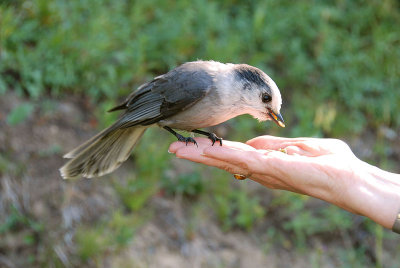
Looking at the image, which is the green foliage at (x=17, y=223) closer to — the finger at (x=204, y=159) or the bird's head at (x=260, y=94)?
the finger at (x=204, y=159)

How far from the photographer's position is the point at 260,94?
3.96 m

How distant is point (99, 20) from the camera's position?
20.9 feet

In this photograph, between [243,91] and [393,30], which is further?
[393,30]

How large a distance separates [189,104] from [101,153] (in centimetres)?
99

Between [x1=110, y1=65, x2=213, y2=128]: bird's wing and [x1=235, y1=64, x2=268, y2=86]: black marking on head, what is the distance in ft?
0.83

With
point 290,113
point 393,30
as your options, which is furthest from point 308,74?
point 393,30

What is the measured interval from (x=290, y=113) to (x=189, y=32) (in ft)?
6.10

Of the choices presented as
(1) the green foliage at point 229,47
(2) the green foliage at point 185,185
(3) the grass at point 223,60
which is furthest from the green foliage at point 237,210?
(1) the green foliage at point 229,47

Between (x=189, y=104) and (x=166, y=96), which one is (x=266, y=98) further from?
(x=166, y=96)

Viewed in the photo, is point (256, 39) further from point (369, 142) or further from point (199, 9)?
point (369, 142)

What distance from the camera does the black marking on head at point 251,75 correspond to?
3.96 m

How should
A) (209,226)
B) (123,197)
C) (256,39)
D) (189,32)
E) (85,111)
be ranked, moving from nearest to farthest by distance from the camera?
1. (123,197)
2. (209,226)
3. (85,111)
4. (189,32)
5. (256,39)

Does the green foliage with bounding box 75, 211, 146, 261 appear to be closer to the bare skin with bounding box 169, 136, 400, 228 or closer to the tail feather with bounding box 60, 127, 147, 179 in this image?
the tail feather with bounding box 60, 127, 147, 179

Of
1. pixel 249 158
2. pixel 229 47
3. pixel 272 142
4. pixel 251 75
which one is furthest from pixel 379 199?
pixel 229 47
